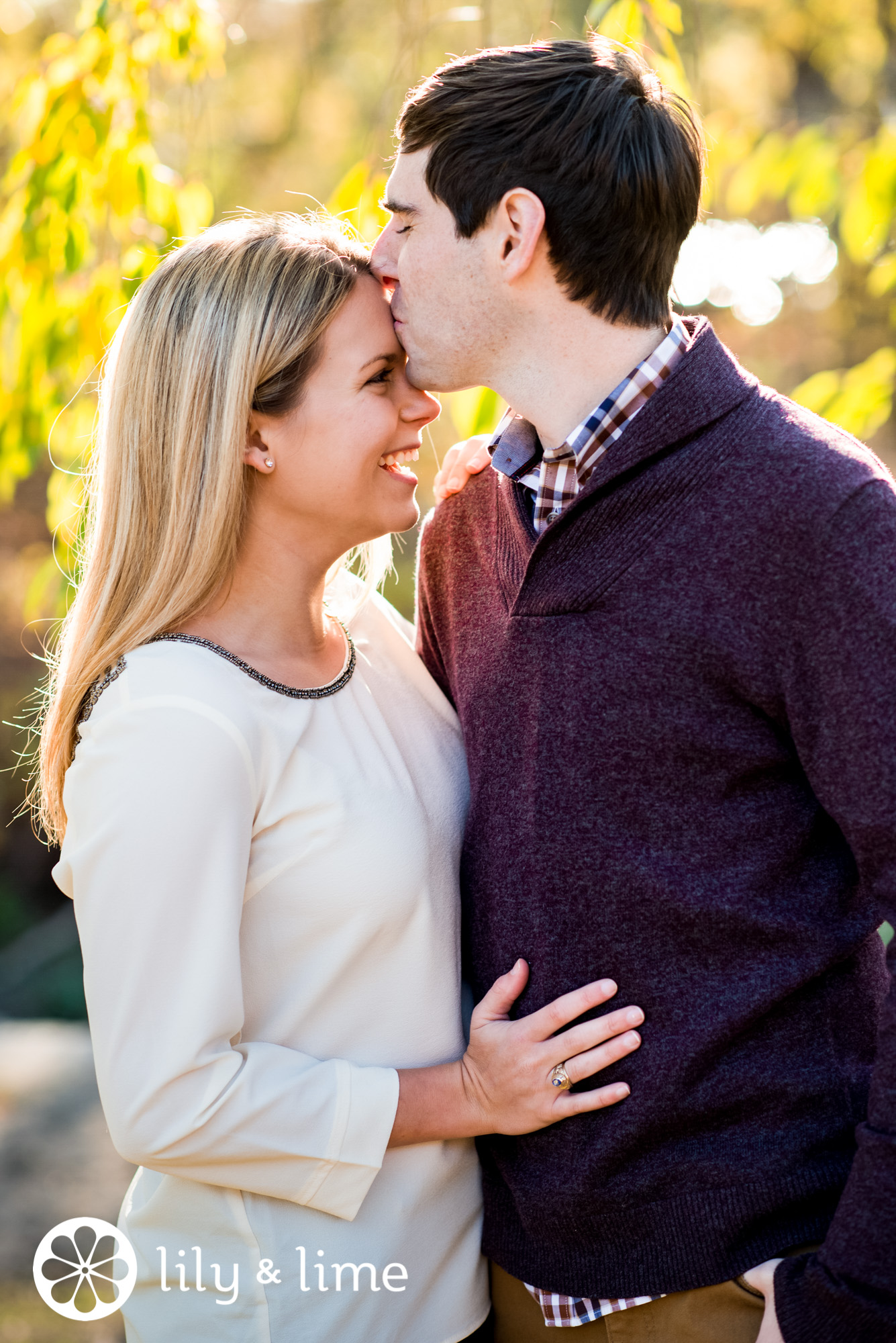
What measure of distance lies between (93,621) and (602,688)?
738mm

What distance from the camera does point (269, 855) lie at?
1566 millimetres

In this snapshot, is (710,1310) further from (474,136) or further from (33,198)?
(33,198)

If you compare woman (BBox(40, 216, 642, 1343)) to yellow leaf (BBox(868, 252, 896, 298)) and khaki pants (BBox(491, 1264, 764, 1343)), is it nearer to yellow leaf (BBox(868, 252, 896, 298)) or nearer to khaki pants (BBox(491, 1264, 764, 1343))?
khaki pants (BBox(491, 1264, 764, 1343))

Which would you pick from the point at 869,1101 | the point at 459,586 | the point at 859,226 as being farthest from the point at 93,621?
the point at 859,226

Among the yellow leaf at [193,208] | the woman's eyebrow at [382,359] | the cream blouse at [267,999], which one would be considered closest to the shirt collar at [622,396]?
the woman's eyebrow at [382,359]

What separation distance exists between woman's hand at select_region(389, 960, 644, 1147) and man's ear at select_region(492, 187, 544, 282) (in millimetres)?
963

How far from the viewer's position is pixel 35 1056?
4.39m

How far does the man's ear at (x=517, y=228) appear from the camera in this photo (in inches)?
64.5

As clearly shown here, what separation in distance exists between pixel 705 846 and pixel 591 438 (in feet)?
1.86

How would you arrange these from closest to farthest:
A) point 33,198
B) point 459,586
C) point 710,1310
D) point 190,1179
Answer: point 710,1310 → point 190,1179 → point 459,586 → point 33,198

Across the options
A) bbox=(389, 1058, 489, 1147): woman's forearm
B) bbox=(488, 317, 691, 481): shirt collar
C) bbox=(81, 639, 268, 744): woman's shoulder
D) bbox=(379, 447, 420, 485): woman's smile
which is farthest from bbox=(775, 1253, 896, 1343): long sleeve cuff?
bbox=(379, 447, 420, 485): woman's smile

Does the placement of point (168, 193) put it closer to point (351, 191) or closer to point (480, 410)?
point (351, 191)

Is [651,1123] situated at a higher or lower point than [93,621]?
lower

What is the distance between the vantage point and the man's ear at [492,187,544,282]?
164cm
